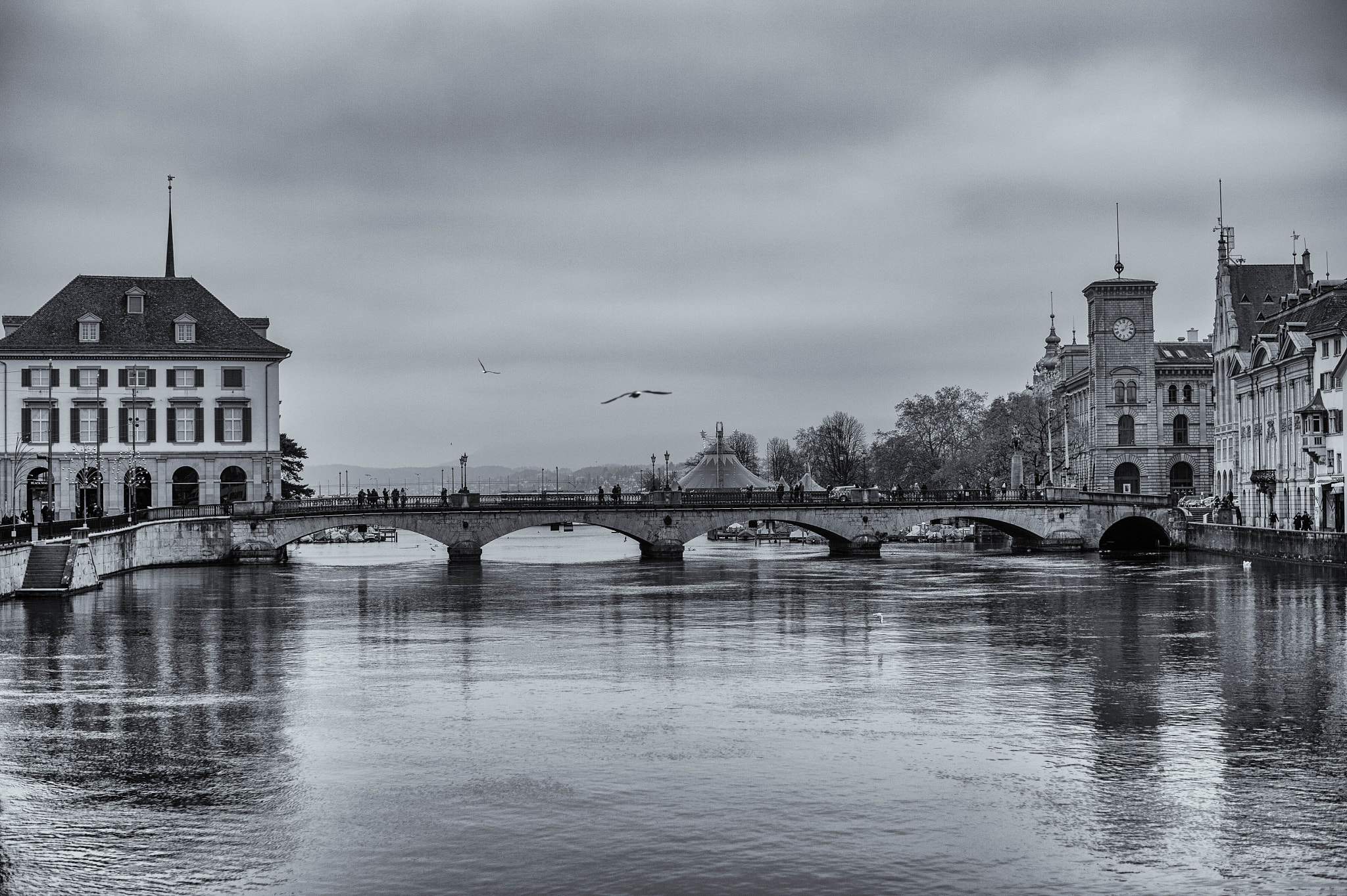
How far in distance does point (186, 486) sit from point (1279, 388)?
60.6m

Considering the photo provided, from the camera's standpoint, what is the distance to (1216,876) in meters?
16.1

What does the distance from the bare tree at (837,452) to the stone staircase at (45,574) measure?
103 meters

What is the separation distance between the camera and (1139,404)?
111812 millimetres

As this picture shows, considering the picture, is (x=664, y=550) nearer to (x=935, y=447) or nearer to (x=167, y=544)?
(x=167, y=544)

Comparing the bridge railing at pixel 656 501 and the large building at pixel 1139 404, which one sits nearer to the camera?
the bridge railing at pixel 656 501

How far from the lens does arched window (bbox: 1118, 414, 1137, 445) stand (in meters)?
112

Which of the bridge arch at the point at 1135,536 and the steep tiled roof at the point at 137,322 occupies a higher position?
the steep tiled roof at the point at 137,322

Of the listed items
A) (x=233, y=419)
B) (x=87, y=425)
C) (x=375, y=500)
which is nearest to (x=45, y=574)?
(x=375, y=500)

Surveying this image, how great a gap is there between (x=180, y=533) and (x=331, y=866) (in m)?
61.1

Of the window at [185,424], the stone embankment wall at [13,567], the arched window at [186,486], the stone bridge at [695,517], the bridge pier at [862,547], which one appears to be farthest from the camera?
the bridge pier at [862,547]

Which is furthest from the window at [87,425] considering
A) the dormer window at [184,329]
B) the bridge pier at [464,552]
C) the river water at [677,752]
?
the river water at [677,752]

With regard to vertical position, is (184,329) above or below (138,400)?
above

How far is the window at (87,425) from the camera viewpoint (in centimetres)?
7881

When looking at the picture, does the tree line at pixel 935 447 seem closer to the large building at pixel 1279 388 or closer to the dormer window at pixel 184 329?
the large building at pixel 1279 388
